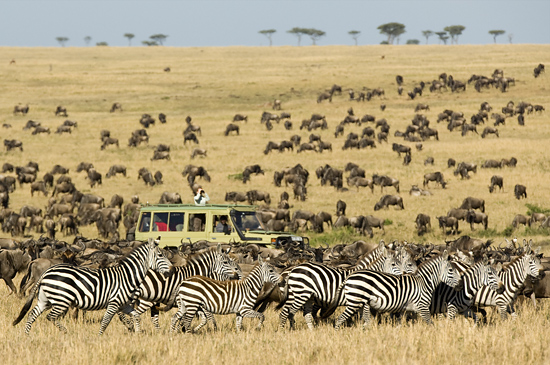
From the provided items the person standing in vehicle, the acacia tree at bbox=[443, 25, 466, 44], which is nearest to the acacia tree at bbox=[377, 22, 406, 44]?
the acacia tree at bbox=[443, 25, 466, 44]

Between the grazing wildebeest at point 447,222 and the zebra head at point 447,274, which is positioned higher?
the zebra head at point 447,274

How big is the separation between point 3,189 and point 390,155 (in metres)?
23.0

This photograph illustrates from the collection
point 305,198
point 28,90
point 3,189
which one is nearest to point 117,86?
point 28,90

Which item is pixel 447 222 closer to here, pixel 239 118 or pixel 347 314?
pixel 347 314

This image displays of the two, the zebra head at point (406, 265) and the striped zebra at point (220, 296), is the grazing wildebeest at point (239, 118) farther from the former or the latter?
the striped zebra at point (220, 296)

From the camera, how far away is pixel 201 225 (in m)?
19.8

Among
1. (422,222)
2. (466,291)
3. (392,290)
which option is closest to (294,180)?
(422,222)

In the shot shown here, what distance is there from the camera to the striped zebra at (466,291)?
40.8 ft

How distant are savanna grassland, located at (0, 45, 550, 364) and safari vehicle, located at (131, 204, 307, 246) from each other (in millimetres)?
5311

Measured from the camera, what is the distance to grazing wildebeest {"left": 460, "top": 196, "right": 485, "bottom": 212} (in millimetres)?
31984

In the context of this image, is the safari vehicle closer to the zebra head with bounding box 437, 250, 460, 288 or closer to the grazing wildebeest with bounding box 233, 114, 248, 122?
the zebra head with bounding box 437, 250, 460, 288

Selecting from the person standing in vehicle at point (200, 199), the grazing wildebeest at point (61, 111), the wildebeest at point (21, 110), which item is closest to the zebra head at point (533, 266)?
the person standing in vehicle at point (200, 199)

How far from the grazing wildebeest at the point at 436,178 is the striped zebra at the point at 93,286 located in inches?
1100

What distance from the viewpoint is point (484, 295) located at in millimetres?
12516
